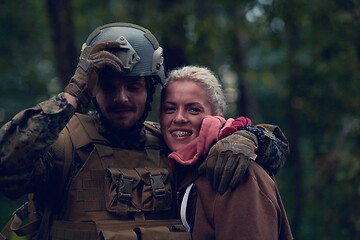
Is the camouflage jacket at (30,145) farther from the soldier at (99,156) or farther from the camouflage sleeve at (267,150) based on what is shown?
the camouflage sleeve at (267,150)

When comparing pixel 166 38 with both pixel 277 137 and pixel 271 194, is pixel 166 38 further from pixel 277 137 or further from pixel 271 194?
pixel 271 194

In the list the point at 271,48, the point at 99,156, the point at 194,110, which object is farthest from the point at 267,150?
the point at 271,48

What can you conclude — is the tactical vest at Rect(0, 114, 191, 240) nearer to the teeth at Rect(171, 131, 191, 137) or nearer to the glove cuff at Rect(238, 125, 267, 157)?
the teeth at Rect(171, 131, 191, 137)

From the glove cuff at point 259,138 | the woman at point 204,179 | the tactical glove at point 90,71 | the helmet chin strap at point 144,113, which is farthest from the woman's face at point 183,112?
the tactical glove at point 90,71

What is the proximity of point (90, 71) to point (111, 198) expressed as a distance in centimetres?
77

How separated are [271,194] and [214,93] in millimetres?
871

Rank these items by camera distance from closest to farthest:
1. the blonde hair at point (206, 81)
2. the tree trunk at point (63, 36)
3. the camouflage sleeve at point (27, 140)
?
the camouflage sleeve at point (27, 140), the blonde hair at point (206, 81), the tree trunk at point (63, 36)

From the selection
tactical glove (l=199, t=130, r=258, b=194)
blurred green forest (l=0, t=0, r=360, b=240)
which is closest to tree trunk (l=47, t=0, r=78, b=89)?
blurred green forest (l=0, t=0, r=360, b=240)

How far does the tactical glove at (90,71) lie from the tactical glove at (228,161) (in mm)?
727

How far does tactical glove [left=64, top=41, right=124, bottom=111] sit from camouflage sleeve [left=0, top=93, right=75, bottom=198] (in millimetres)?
103

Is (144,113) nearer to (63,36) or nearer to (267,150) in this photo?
(267,150)

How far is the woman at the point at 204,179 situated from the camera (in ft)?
10.2

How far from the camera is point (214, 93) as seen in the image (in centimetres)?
383

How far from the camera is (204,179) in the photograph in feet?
11.2
